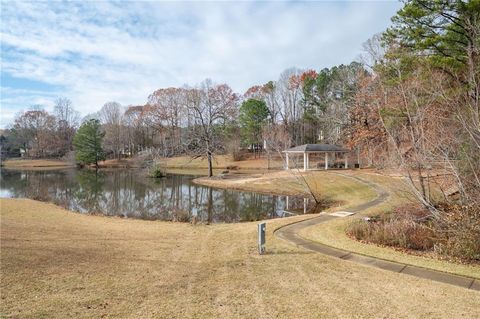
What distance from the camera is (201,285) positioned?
6.19 m

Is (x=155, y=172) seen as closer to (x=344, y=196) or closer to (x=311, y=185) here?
(x=311, y=185)

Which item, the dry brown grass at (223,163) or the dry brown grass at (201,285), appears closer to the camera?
the dry brown grass at (201,285)

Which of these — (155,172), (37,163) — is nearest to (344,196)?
(155,172)

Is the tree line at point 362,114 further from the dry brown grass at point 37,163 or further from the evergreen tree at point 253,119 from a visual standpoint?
the dry brown grass at point 37,163

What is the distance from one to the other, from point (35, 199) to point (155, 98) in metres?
42.9

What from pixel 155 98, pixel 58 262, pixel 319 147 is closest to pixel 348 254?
pixel 58 262

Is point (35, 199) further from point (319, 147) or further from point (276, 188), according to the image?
point (319, 147)

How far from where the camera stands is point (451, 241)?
8.34 metres

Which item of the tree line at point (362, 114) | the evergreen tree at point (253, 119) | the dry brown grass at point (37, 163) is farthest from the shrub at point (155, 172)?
the dry brown grass at point (37, 163)

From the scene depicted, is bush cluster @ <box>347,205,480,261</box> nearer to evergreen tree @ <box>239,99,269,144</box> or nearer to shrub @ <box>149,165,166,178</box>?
shrub @ <box>149,165,166,178</box>

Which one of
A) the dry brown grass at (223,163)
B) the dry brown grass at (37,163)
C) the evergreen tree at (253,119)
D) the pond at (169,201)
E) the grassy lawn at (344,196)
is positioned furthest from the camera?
the dry brown grass at (37,163)

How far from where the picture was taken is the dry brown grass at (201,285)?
5.13 meters

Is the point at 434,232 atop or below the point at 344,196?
atop

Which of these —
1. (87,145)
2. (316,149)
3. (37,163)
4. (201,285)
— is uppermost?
(87,145)
